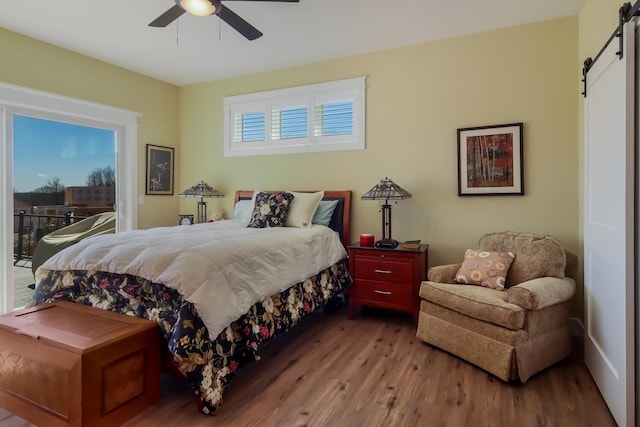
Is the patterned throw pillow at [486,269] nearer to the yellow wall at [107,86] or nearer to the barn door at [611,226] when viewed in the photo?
the barn door at [611,226]

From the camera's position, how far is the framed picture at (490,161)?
3.13 meters

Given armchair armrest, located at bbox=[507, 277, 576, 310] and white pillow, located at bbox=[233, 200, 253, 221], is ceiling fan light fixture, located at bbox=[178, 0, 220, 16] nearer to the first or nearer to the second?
white pillow, located at bbox=[233, 200, 253, 221]

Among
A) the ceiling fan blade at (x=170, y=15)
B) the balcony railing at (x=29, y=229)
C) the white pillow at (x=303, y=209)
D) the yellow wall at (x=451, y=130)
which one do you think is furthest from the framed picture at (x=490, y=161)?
the balcony railing at (x=29, y=229)

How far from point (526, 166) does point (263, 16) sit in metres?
2.58

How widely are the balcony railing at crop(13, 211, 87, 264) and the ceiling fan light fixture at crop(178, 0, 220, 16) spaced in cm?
260

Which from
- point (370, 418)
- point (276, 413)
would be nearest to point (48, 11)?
point (276, 413)

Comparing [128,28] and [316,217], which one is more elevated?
[128,28]

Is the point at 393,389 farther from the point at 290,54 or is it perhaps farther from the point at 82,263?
the point at 290,54

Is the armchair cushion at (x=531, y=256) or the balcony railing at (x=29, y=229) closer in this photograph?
the armchair cushion at (x=531, y=256)

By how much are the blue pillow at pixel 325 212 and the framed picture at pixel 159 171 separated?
2.28m

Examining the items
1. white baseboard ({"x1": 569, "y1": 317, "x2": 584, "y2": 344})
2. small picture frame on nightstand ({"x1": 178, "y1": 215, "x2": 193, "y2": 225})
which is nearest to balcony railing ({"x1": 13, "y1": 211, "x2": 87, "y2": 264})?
small picture frame on nightstand ({"x1": 178, "y1": 215, "x2": 193, "y2": 225})

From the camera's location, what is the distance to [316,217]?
12.0 ft

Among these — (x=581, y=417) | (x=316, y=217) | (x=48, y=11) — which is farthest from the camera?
(x=316, y=217)

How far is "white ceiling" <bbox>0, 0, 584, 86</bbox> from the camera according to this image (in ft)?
9.23
